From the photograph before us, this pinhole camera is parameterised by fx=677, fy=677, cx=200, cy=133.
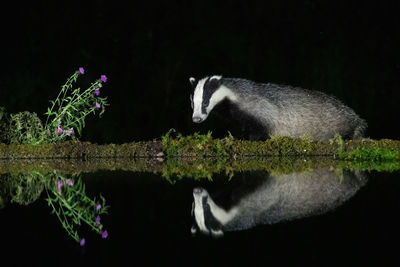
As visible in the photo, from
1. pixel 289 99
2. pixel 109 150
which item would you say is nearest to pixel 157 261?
pixel 109 150

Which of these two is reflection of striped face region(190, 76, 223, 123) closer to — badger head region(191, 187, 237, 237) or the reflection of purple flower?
badger head region(191, 187, 237, 237)

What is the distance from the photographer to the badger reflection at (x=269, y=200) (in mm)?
2916

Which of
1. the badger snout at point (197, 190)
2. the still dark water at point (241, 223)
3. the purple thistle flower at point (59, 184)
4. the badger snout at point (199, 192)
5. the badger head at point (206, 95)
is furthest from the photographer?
the badger head at point (206, 95)

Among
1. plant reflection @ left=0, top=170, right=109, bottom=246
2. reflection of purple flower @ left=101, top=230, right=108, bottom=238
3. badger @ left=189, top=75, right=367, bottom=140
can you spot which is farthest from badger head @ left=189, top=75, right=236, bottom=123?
reflection of purple flower @ left=101, top=230, right=108, bottom=238

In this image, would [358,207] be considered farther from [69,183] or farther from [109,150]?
[109,150]

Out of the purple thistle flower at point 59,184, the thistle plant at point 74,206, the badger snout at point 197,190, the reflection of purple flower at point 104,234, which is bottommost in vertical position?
the purple thistle flower at point 59,184

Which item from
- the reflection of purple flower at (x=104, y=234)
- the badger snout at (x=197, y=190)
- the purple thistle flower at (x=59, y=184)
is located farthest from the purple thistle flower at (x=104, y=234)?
the purple thistle flower at (x=59, y=184)

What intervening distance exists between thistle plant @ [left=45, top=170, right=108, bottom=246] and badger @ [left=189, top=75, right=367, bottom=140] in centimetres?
265

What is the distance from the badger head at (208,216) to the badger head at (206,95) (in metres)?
3.16

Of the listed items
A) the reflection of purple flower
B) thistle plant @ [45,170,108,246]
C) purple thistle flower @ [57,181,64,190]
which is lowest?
purple thistle flower @ [57,181,64,190]

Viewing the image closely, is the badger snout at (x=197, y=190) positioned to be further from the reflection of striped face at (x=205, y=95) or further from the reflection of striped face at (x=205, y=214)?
the reflection of striped face at (x=205, y=95)

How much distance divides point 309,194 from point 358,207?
0.48 m

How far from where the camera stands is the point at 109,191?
3.87 metres

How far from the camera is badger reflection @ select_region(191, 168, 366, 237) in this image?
292 cm
